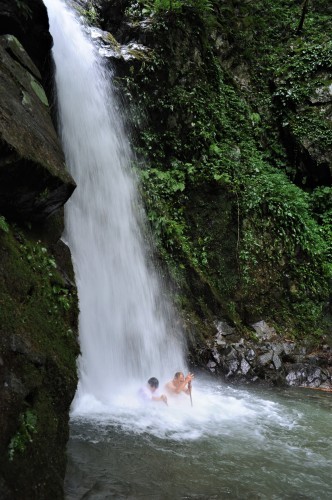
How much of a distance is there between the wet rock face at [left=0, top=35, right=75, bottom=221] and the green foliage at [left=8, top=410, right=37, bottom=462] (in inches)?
85.5

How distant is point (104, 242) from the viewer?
29.9 ft

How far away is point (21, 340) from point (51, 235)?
1856 mm

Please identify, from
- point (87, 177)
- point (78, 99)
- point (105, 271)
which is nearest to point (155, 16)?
point (78, 99)

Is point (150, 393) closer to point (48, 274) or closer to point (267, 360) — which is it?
point (48, 274)

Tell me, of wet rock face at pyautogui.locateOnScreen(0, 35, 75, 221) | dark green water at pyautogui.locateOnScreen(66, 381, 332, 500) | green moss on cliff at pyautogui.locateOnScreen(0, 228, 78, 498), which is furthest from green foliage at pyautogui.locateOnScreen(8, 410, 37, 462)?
wet rock face at pyautogui.locateOnScreen(0, 35, 75, 221)

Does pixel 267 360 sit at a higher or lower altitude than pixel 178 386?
higher

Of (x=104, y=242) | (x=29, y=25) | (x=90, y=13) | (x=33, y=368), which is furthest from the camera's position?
(x=90, y=13)

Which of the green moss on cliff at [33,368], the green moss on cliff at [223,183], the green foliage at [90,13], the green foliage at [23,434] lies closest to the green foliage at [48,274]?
the green moss on cliff at [33,368]

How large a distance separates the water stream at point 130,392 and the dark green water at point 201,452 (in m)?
0.02

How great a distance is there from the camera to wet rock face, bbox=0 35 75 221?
4281 mm

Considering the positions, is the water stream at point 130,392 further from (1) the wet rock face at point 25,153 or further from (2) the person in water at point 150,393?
(1) the wet rock face at point 25,153

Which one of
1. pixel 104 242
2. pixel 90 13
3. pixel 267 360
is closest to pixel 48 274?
pixel 104 242

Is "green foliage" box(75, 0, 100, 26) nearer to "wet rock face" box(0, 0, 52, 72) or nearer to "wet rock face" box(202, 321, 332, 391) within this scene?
"wet rock face" box(0, 0, 52, 72)

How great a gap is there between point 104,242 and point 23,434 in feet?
19.8
